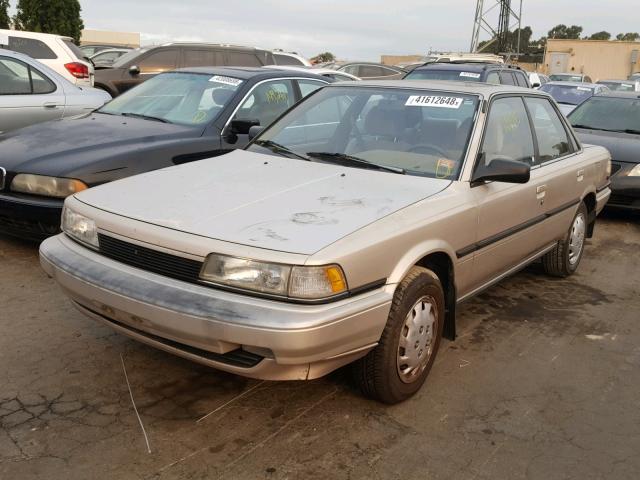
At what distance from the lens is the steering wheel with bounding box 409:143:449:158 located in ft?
12.5

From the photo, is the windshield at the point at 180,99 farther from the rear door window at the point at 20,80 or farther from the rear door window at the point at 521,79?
the rear door window at the point at 521,79

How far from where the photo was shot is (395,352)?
121 inches

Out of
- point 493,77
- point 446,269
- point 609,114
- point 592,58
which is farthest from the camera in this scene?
point 592,58

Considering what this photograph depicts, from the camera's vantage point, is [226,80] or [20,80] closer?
[226,80]

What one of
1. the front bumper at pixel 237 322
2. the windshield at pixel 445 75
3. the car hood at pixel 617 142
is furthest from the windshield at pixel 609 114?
the front bumper at pixel 237 322

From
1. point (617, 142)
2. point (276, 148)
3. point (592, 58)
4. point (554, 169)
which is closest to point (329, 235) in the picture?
point (276, 148)

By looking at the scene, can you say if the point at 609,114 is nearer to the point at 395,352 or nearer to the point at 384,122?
the point at 384,122

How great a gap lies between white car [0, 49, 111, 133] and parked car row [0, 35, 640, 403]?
1673 millimetres

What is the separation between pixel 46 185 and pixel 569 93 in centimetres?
1409

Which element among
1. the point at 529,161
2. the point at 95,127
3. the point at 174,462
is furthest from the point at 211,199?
the point at 95,127

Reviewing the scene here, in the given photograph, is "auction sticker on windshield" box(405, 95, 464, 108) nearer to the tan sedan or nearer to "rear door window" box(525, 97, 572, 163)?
the tan sedan

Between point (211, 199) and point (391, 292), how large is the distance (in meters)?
1.01

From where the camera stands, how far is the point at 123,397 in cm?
321

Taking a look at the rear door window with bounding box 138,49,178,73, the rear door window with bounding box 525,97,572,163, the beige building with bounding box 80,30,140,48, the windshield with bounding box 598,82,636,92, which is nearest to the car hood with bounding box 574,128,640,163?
the rear door window with bounding box 525,97,572,163
